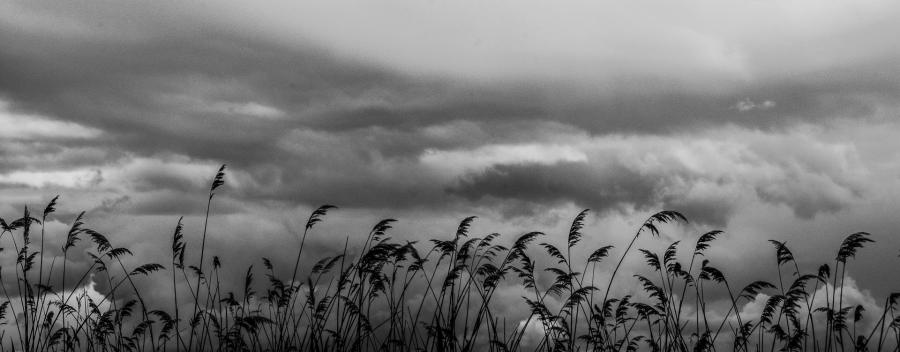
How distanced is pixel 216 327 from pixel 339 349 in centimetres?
170

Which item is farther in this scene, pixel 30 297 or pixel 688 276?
pixel 30 297

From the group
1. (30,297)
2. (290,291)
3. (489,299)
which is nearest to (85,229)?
(30,297)

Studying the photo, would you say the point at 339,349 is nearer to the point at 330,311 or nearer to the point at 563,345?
the point at 330,311

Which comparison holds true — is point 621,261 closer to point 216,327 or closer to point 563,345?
point 563,345

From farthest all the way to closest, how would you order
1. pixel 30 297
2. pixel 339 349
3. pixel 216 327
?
pixel 30 297
pixel 216 327
pixel 339 349

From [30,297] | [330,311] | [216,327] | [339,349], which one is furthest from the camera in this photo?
[30,297]

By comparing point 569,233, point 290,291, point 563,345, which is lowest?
point 563,345

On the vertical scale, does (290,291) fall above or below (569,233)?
below

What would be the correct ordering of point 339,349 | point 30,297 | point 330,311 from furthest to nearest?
point 30,297, point 330,311, point 339,349

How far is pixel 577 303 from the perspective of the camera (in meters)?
7.24

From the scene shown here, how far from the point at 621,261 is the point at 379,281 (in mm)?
2249

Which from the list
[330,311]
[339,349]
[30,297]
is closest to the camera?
[339,349]

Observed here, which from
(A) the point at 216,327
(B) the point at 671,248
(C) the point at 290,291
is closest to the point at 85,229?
(A) the point at 216,327

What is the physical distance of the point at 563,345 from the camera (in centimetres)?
699
